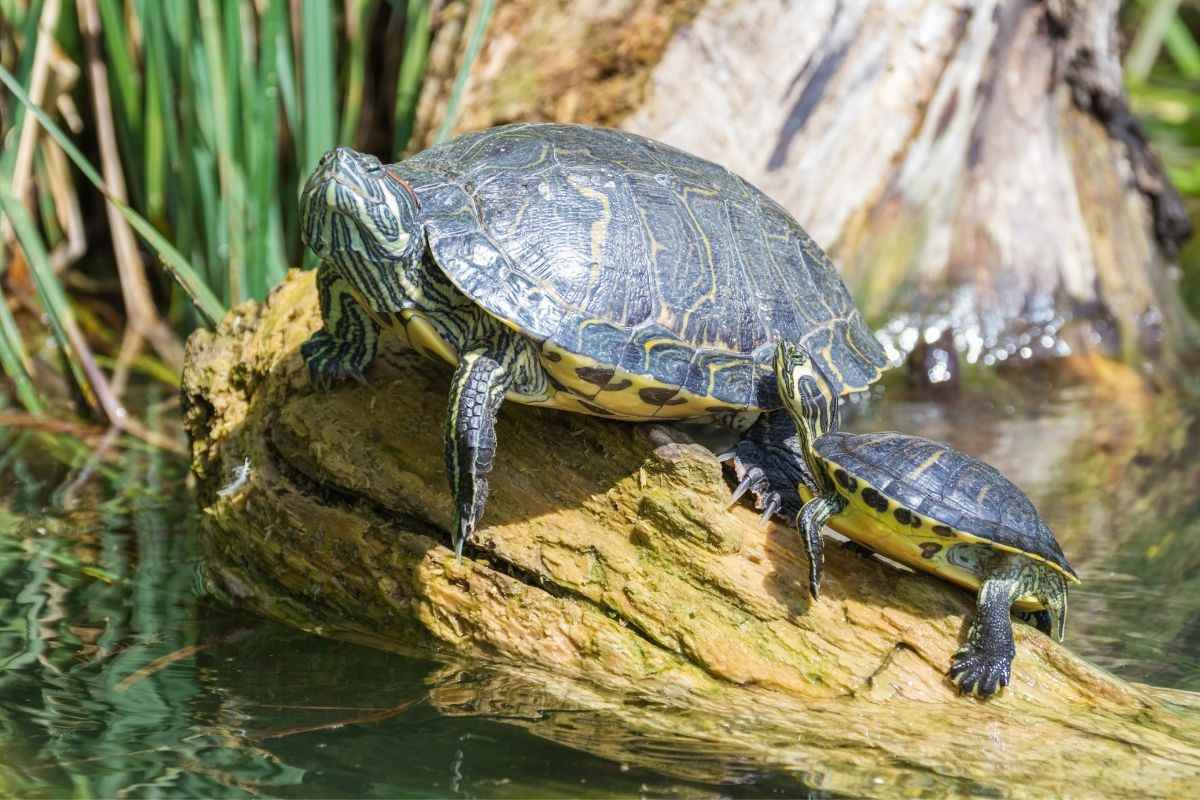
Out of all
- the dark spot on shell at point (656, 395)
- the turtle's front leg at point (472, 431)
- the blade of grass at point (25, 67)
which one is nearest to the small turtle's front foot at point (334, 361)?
the turtle's front leg at point (472, 431)

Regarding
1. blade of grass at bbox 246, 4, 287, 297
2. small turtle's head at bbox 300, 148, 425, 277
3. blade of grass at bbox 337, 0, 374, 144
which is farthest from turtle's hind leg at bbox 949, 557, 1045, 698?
blade of grass at bbox 337, 0, 374, 144

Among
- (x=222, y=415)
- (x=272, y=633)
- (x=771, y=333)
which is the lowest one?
(x=272, y=633)

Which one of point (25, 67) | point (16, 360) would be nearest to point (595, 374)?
point (16, 360)

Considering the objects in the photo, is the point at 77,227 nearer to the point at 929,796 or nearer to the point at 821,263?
the point at 821,263

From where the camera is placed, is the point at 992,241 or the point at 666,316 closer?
the point at 666,316

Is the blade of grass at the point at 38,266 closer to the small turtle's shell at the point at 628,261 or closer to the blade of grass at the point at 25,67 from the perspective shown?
the blade of grass at the point at 25,67

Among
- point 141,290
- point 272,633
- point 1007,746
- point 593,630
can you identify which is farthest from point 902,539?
point 141,290
